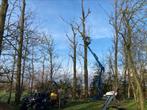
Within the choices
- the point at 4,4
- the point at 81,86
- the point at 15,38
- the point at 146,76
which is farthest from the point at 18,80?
the point at 146,76

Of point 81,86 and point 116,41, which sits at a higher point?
point 116,41

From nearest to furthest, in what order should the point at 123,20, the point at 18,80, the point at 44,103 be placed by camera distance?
1. the point at 123,20
2. the point at 44,103
3. the point at 18,80

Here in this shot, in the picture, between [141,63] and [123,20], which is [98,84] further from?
[123,20]

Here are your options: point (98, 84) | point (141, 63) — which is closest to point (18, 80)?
point (98, 84)

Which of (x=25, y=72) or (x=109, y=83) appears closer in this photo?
(x=25, y=72)

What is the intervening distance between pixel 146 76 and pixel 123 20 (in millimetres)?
31045

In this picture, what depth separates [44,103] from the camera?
27688mm

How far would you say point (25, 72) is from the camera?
36.1 meters

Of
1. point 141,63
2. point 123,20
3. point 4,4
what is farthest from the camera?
point 141,63

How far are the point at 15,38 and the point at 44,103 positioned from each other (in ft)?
30.6

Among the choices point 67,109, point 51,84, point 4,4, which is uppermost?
point 4,4

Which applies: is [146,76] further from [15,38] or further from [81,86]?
[15,38]

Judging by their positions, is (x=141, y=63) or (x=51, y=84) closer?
(x=51, y=84)

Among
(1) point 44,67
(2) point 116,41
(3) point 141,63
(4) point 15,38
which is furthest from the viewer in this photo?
(1) point 44,67
